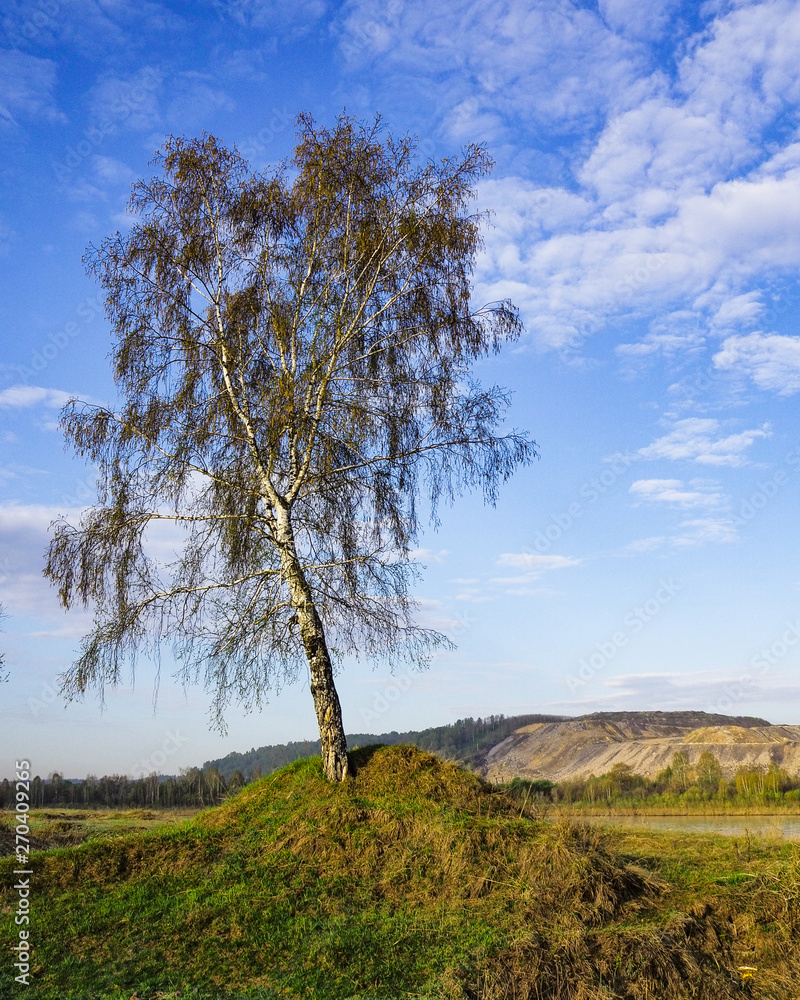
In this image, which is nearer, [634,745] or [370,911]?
[370,911]

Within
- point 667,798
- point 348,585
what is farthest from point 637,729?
point 348,585

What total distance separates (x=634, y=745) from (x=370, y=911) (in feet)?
189

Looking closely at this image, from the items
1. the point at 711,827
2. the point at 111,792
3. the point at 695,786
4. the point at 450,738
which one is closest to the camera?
the point at 711,827

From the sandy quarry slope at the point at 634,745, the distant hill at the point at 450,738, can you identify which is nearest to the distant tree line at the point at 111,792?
the distant hill at the point at 450,738

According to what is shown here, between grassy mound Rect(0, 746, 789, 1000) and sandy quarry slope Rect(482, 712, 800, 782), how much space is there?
33.7m

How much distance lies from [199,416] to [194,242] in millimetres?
3644

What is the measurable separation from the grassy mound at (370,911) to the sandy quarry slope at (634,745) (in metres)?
33.7

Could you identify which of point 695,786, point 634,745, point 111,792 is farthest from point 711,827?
point 634,745

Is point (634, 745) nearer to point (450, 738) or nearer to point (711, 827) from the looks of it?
point (450, 738)

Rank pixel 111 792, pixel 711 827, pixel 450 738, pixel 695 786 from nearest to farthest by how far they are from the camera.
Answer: pixel 711 827
pixel 111 792
pixel 695 786
pixel 450 738

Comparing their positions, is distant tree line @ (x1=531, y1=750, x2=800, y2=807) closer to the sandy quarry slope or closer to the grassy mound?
the sandy quarry slope

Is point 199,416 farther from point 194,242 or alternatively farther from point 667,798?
point 667,798

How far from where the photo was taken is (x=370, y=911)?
796 centimetres

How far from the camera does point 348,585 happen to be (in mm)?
12523
